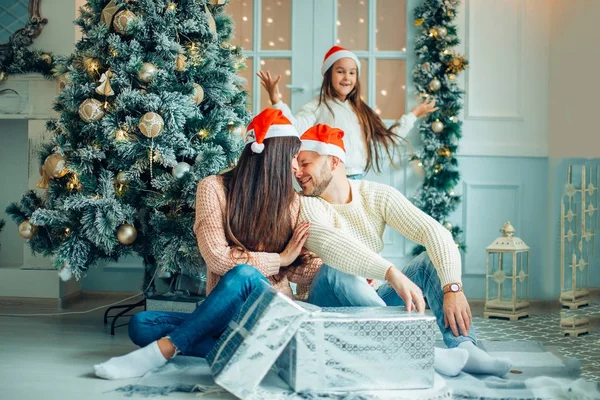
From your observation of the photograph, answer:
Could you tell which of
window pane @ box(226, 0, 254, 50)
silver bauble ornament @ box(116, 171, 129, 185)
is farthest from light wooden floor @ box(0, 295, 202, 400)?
window pane @ box(226, 0, 254, 50)

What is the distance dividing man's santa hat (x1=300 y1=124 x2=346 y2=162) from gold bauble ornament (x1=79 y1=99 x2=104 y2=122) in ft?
2.98

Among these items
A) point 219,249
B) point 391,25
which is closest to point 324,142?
point 219,249

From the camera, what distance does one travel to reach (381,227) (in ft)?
8.11

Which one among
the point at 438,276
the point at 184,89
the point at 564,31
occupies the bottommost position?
the point at 438,276

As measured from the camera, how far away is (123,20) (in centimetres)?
296

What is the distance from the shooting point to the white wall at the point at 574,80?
11.3ft

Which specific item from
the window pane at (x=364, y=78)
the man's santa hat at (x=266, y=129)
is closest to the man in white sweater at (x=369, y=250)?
the man's santa hat at (x=266, y=129)

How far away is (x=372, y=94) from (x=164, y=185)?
5.09 ft

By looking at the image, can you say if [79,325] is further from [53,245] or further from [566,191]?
[566,191]

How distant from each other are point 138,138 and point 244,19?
1421 mm

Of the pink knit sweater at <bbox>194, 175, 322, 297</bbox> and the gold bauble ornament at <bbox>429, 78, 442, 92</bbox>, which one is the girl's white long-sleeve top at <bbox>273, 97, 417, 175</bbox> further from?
the pink knit sweater at <bbox>194, 175, 322, 297</bbox>

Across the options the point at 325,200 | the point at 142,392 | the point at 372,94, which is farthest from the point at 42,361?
the point at 372,94

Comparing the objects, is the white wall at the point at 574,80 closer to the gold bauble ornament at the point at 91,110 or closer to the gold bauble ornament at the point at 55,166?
the gold bauble ornament at the point at 91,110

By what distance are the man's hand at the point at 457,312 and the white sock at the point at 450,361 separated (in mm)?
60
